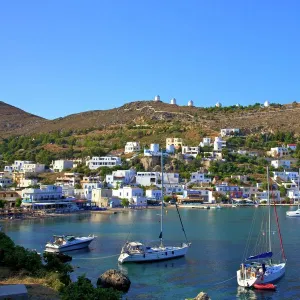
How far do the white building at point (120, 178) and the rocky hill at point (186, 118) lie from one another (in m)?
32.2

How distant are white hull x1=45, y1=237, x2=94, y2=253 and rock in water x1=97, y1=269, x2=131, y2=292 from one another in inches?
418

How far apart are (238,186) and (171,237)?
43.5 metres

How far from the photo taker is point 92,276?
83.3ft

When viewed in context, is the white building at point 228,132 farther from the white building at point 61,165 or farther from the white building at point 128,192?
the white building at point 128,192

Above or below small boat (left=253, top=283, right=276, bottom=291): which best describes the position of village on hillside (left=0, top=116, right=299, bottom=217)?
above

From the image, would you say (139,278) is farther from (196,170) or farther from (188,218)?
(196,170)

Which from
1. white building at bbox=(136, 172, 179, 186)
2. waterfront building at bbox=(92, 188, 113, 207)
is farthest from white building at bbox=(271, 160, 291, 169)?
waterfront building at bbox=(92, 188, 113, 207)

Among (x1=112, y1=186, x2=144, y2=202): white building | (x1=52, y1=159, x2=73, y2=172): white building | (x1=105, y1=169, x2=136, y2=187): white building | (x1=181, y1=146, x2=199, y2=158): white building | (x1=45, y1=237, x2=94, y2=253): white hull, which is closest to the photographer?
(x1=45, y1=237, x2=94, y2=253): white hull

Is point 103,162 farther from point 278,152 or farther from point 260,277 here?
point 260,277

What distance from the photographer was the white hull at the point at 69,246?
33.1 metres

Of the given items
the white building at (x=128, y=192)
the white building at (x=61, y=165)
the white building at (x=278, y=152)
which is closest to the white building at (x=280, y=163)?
the white building at (x=278, y=152)

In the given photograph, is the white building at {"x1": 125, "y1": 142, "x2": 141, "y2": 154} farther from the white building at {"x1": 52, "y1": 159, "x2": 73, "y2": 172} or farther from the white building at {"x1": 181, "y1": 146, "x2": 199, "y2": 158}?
the white building at {"x1": 52, "y1": 159, "x2": 73, "y2": 172}

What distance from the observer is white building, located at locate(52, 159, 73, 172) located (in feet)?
306

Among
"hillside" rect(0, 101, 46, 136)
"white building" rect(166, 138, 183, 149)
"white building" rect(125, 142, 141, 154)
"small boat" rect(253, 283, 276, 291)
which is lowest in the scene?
"small boat" rect(253, 283, 276, 291)
